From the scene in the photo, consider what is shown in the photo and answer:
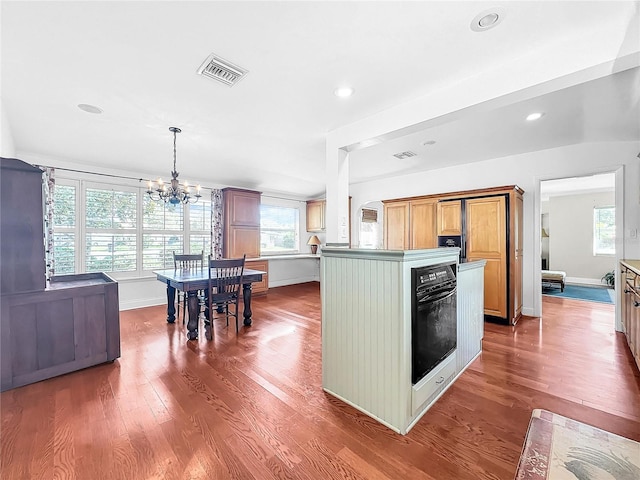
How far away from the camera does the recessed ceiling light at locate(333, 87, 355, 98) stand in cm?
246

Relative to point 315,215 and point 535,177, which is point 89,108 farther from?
point 535,177

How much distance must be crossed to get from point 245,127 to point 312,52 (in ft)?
5.36

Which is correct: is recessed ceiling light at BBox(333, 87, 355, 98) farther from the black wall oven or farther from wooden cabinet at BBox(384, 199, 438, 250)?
wooden cabinet at BBox(384, 199, 438, 250)

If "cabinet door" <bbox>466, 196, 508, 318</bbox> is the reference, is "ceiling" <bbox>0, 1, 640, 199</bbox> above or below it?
above

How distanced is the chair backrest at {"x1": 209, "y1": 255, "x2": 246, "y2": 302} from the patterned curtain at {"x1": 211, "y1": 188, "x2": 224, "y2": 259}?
224 centimetres

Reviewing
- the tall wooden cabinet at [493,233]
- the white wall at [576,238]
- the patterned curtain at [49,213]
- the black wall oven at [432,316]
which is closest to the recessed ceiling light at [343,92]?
the black wall oven at [432,316]

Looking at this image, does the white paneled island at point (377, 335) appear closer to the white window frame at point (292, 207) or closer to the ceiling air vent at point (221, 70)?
the ceiling air vent at point (221, 70)

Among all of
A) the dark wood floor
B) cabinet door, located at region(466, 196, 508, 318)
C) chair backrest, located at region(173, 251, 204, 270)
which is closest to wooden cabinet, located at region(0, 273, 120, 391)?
the dark wood floor

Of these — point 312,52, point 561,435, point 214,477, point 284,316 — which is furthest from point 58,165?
point 561,435

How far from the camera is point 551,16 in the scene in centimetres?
165

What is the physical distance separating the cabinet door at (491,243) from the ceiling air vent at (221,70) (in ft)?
12.2

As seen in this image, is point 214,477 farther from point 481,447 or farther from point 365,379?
point 481,447

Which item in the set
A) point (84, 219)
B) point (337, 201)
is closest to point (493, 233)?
point (337, 201)

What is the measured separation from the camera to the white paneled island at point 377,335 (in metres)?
1.80
